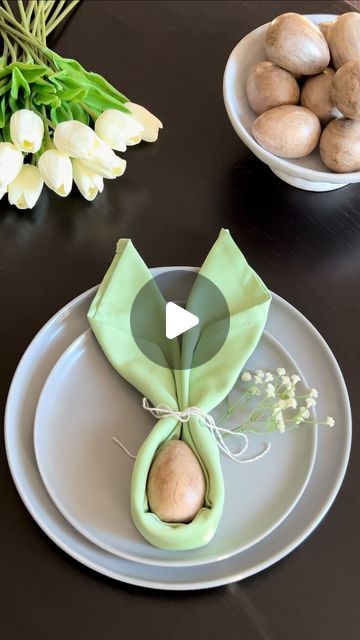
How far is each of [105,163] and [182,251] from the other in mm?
109

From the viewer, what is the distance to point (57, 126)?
685 mm

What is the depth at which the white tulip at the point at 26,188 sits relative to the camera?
0.70 meters

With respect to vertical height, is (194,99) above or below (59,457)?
above

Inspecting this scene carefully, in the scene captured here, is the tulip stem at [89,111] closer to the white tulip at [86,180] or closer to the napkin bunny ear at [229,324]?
the white tulip at [86,180]

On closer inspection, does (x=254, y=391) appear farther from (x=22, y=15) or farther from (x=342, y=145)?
(x=22, y=15)

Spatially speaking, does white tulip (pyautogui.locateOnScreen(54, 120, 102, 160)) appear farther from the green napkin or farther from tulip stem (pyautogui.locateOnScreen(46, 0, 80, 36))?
tulip stem (pyautogui.locateOnScreen(46, 0, 80, 36))

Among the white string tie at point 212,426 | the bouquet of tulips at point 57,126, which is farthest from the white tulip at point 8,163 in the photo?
the white string tie at point 212,426

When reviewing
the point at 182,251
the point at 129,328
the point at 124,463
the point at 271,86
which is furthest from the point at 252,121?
the point at 124,463

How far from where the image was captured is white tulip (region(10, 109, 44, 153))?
678 mm

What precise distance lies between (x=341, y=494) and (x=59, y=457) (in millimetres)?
219

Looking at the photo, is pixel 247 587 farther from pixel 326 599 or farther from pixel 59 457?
pixel 59 457

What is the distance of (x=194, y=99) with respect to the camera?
80 cm

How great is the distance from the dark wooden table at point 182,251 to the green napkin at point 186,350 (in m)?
0.06

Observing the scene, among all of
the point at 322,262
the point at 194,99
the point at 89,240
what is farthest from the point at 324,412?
the point at 194,99
